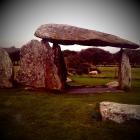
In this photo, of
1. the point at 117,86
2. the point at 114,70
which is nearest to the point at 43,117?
the point at 117,86

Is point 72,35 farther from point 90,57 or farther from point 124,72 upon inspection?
point 90,57

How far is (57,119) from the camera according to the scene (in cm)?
544

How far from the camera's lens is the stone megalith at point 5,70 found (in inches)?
340

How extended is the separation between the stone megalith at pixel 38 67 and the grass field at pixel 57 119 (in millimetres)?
989

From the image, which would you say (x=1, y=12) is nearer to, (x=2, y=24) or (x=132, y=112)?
(x=2, y=24)

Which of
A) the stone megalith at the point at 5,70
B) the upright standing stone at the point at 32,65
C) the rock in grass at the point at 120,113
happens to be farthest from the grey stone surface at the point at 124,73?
the rock in grass at the point at 120,113

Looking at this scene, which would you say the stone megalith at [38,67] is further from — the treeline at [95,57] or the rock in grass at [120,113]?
the rock in grass at [120,113]

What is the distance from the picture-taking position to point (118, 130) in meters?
4.84

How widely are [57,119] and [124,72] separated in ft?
14.1

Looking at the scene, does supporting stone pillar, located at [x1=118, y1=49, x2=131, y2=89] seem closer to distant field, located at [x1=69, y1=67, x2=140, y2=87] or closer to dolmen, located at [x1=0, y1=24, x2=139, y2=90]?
dolmen, located at [x1=0, y1=24, x2=139, y2=90]

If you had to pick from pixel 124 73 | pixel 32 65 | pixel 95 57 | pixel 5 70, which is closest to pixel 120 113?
pixel 124 73

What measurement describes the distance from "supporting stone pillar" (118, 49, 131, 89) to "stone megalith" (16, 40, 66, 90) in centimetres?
200

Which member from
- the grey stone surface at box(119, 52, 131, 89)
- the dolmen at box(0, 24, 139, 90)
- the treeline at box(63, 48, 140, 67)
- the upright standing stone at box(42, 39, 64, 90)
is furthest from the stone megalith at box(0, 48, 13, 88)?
the grey stone surface at box(119, 52, 131, 89)

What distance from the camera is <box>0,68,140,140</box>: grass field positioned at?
4.73 meters
